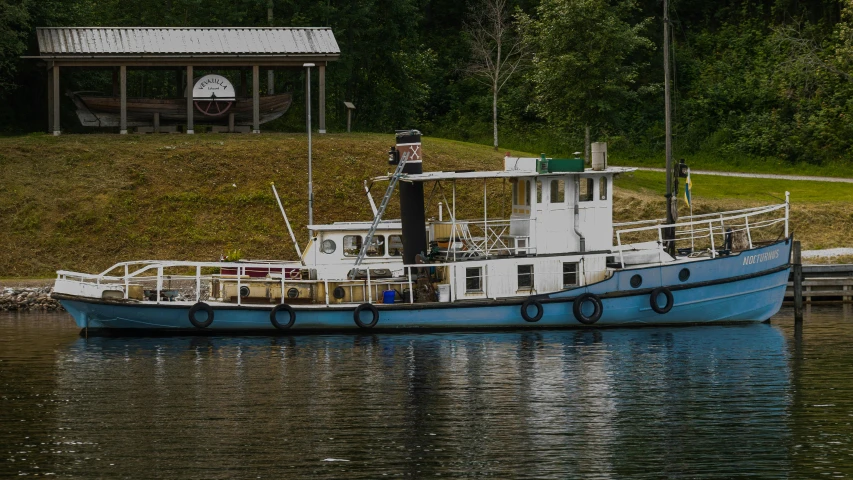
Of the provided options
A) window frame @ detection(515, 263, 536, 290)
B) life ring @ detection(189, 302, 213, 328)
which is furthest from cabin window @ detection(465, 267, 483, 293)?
life ring @ detection(189, 302, 213, 328)

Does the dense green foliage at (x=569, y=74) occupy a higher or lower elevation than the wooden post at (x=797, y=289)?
higher

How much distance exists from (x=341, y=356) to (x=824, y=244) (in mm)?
20524

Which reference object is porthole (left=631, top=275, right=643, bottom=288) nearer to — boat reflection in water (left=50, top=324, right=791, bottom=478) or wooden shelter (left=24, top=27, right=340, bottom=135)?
boat reflection in water (left=50, top=324, right=791, bottom=478)

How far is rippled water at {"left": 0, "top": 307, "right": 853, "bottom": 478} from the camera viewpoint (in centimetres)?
1872

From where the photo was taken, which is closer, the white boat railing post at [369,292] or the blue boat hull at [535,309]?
the blue boat hull at [535,309]

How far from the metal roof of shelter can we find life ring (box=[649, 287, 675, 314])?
70.7ft

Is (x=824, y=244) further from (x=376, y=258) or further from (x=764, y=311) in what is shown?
(x=376, y=258)

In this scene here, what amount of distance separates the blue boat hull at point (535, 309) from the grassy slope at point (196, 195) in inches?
375

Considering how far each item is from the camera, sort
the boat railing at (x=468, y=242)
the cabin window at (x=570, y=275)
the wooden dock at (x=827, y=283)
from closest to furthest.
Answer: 1. the cabin window at (x=570, y=275)
2. the boat railing at (x=468, y=242)
3. the wooden dock at (x=827, y=283)

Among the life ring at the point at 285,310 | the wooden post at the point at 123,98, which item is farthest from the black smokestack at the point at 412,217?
the wooden post at the point at 123,98

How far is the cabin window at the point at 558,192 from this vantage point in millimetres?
33100

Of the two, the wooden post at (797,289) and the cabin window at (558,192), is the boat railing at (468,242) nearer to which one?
the cabin window at (558,192)

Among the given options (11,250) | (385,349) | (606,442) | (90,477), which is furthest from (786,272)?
(11,250)

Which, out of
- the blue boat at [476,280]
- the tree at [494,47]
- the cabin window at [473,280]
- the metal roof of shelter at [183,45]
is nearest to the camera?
the blue boat at [476,280]
